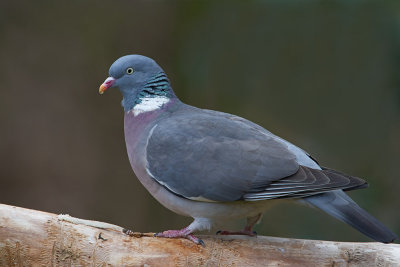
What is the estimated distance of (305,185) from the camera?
122 inches

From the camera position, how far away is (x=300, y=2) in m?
5.77

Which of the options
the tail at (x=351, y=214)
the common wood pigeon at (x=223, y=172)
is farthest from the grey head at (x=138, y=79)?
the tail at (x=351, y=214)

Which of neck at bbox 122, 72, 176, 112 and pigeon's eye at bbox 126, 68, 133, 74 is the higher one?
pigeon's eye at bbox 126, 68, 133, 74

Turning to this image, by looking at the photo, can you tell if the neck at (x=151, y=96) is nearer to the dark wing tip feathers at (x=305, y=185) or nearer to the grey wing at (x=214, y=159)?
the grey wing at (x=214, y=159)

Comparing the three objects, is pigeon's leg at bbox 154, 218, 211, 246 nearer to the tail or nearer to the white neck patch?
the tail

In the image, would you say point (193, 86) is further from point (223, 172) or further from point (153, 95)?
point (223, 172)

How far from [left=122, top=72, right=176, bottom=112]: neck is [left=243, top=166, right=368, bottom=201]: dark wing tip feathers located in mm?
889

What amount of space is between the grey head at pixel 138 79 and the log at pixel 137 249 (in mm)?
922

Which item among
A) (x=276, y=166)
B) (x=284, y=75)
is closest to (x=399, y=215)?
(x=284, y=75)

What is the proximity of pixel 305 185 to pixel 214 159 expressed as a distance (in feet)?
1.71

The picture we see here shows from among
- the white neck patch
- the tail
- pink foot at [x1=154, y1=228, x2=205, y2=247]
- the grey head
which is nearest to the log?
pink foot at [x1=154, y1=228, x2=205, y2=247]

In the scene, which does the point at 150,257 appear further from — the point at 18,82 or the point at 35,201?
the point at 18,82

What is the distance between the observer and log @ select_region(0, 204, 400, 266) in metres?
2.94

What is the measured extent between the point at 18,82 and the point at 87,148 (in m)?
0.95
